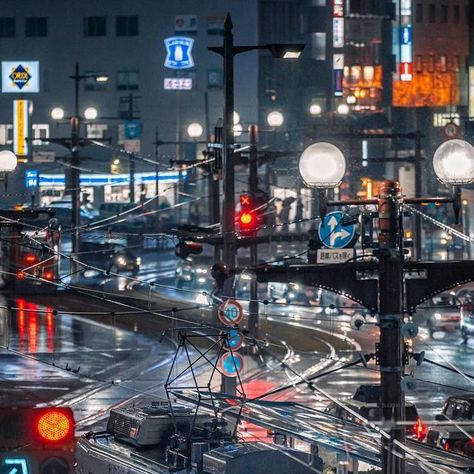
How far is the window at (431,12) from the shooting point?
432 ft

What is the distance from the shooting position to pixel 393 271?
14.6m

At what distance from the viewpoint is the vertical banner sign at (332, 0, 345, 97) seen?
118000 millimetres

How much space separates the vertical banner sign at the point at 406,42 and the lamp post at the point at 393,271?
108351 mm

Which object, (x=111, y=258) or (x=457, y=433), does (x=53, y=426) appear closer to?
(x=457, y=433)

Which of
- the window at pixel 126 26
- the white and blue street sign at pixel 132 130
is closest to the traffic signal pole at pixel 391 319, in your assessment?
the white and blue street sign at pixel 132 130

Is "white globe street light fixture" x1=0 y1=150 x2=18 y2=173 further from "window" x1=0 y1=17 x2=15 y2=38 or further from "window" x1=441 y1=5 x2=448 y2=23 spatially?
"window" x1=441 y1=5 x2=448 y2=23

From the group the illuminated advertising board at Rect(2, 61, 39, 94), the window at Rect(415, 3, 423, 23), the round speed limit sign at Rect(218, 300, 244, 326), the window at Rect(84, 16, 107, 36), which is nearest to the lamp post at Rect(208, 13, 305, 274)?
the round speed limit sign at Rect(218, 300, 244, 326)

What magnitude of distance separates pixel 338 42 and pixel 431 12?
15.9 meters

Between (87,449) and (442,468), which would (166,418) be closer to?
(87,449)

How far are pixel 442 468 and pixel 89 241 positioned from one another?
55.0 m

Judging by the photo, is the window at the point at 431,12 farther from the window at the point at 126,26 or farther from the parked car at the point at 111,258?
the parked car at the point at 111,258

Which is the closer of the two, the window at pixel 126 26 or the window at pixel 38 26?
the window at pixel 126 26

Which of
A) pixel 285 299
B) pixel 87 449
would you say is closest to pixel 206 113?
pixel 285 299

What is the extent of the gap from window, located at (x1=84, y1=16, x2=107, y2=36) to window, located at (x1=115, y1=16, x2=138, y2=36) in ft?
3.13
